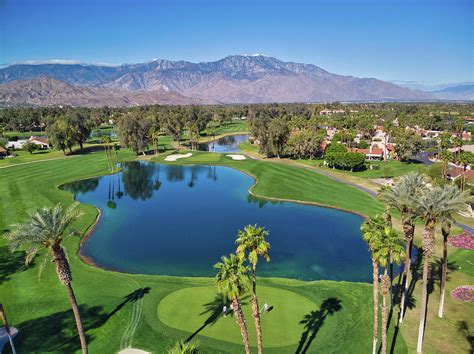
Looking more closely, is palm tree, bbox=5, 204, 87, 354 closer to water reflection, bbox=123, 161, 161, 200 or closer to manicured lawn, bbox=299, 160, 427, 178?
water reflection, bbox=123, 161, 161, 200

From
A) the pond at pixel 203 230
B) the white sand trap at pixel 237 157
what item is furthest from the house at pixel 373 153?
the pond at pixel 203 230

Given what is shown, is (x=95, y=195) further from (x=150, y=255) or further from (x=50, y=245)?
(x=50, y=245)

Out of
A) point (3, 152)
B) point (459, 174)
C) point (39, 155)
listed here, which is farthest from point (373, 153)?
point (3, 152)

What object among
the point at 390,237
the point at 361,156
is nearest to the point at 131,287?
the point at 390,237

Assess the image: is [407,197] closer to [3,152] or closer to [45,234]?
[45,234]

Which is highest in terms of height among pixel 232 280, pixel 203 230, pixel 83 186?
pixel 232 280

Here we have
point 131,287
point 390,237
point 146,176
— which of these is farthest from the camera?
point 146,176

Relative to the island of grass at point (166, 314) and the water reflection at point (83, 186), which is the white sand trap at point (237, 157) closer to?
the water reflection at point (83, 186)
